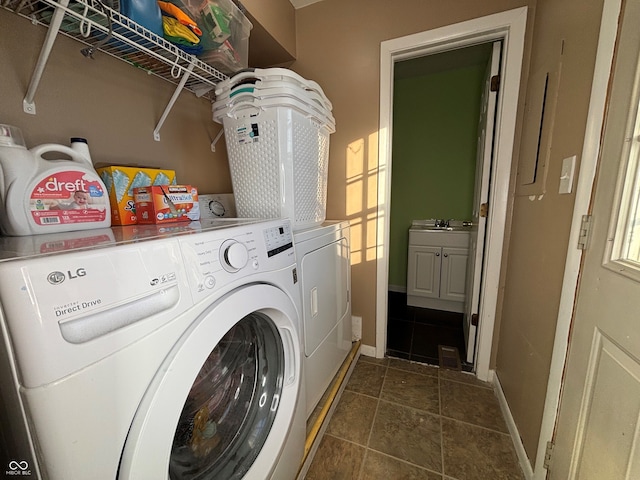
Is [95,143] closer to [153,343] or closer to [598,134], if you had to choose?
[153,343]

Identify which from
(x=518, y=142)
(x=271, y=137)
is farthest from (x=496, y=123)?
(x=271, y=137)

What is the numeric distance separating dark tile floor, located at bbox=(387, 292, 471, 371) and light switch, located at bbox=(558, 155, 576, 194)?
1.31 metres

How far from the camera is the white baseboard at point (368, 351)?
1823 millimetres

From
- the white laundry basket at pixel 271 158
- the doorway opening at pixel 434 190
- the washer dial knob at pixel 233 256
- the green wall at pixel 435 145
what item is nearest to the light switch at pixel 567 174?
the white laundry basket at pixel 271 158

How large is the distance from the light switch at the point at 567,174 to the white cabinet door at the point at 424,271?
1.66 meters

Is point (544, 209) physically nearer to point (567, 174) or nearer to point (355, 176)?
point (567, 174)

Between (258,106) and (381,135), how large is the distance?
85 cm

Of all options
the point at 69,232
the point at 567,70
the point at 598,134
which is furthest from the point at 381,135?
the point at 69,232

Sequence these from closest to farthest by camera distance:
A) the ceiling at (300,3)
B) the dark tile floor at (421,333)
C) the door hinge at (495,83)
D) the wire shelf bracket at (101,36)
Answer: the wire shelf bracket at (101,36) → the door hinge at (495,83) → the ceiling at (300,3) → the dark tile floor at (421,333)

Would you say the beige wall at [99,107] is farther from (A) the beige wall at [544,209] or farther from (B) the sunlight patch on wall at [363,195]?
(A) the beige wall at [544,209]

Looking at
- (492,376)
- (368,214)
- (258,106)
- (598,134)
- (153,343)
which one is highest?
(258,106)

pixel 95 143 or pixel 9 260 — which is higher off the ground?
pixel 95 143

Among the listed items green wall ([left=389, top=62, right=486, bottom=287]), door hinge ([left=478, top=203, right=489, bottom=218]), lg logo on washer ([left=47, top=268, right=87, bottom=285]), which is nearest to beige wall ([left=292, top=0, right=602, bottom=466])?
door hinge ([left=478, top=203, right=489, bottom=218])

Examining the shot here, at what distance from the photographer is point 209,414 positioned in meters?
0.75
